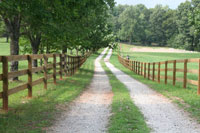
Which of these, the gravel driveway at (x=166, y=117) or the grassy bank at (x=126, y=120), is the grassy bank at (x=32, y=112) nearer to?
the grassy bank at (x=126, y=120)

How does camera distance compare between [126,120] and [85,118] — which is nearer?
[126,120]

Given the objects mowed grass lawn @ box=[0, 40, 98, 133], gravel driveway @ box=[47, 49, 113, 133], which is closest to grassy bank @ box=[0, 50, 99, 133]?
mowed grass lawn @ box=[0, 40, 98, 133]

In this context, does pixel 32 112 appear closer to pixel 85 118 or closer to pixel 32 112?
pixel 32 112

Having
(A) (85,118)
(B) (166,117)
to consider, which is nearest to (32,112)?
(A) (85,118)

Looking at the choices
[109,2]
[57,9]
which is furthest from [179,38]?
[57,9]

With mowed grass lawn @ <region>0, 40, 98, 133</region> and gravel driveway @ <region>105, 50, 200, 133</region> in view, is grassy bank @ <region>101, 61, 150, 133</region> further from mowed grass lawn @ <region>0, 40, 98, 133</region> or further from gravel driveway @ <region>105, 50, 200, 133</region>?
mowed grass lawn @ <region>0, 40, 98, 133</region>

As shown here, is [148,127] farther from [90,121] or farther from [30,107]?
[30,107]

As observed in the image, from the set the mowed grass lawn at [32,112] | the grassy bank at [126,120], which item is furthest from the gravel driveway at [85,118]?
the mowed grass lawn at [32,112]

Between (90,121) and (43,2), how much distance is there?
5.53 meters

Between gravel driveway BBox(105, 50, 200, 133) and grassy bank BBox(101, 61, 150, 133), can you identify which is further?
gravel driveway BBox(105, 50, 200, 133)

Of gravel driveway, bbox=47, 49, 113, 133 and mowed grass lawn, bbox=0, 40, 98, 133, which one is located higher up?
mowed grass lawn, bbox=0, 40, 98, 133

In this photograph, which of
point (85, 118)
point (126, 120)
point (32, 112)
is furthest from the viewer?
point (32, 112)

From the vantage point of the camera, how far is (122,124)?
5.40 meters

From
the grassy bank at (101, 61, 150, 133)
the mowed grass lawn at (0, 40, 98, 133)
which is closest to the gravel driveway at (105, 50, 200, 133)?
the grassy bank at (101, 61, 150, 133)
